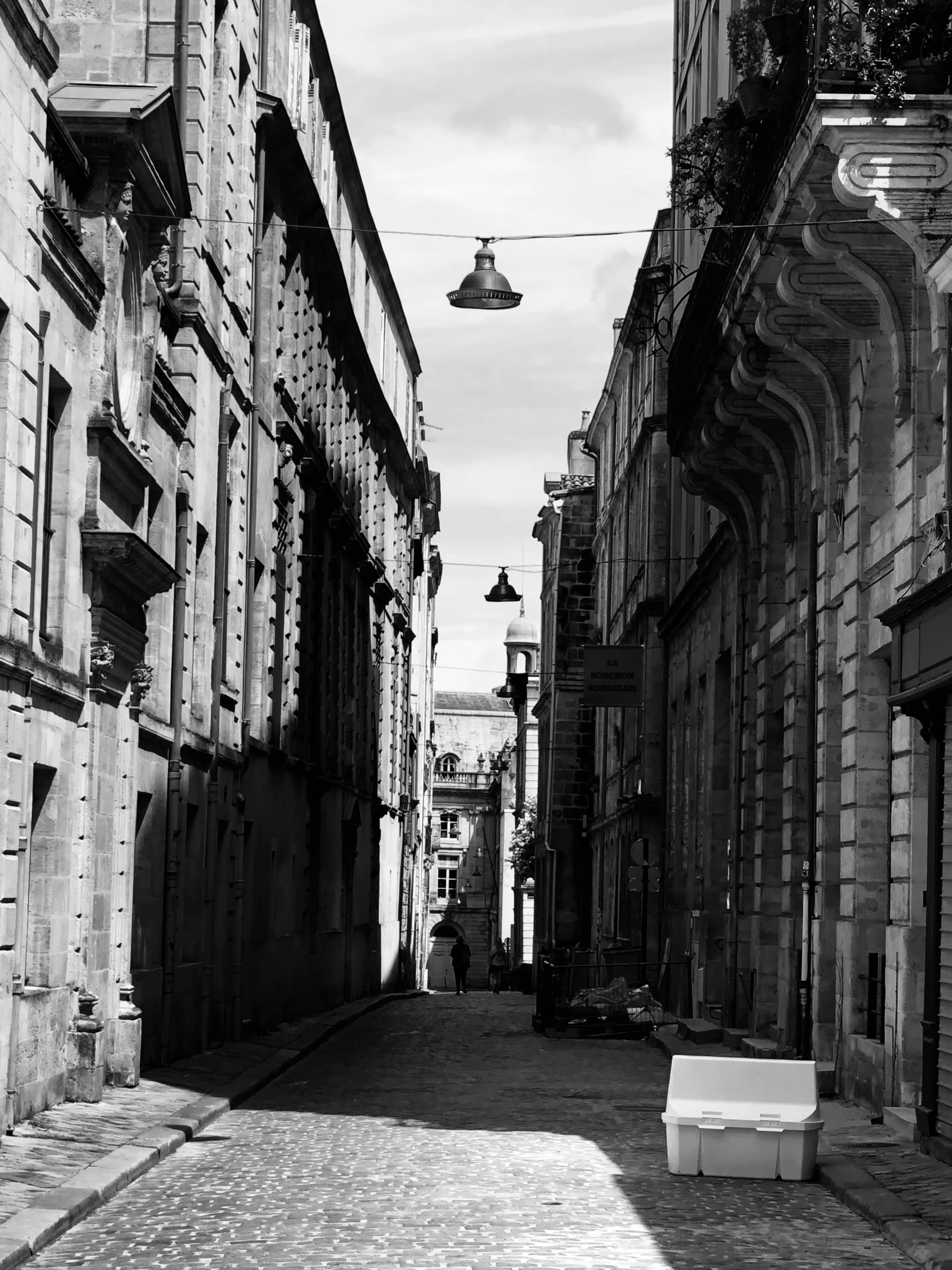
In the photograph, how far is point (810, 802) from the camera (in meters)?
20.6

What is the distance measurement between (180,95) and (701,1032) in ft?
40.8

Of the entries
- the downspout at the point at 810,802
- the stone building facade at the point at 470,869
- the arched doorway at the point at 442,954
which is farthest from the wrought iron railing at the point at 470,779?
the downspout at the point at 810,802

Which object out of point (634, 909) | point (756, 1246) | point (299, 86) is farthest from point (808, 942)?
point (634, 909)

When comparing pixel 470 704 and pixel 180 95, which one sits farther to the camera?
pixel 470 704

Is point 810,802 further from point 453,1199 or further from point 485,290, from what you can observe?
point 453,1199

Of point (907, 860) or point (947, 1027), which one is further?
point (907, 860)

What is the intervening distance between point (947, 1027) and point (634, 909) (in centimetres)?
2894

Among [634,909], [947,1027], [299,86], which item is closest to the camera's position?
[947,1027]

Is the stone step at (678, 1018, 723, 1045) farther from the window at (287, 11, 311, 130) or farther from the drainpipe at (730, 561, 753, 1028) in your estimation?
the window at (287, 11, 311, 130)

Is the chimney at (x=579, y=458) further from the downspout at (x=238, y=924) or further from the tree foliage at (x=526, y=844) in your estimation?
the downspout at (x=238, y=924)

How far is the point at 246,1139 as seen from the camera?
49.4 ft

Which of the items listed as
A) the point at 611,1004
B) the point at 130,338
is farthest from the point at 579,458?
the point at 130,338

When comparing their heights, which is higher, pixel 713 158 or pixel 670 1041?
pixel 713 158

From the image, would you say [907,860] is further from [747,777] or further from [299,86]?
[299,86]
